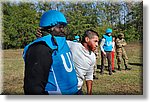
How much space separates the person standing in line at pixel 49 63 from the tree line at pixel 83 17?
1.21m

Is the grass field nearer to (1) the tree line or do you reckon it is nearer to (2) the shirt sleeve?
(1) the tree line

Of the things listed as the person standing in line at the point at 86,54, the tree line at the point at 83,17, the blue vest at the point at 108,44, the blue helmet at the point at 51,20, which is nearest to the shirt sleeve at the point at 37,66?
the blue helmet at the point at 51,20

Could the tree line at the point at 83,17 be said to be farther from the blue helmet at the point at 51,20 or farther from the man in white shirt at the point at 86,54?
the blue helmet at the point at 51,20

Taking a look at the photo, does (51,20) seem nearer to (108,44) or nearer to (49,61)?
(49,61)

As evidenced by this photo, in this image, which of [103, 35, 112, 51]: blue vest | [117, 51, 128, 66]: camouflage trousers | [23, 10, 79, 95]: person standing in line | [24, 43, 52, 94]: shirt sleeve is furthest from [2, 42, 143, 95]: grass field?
[24, 43, 52, 94]: shirt sleeve

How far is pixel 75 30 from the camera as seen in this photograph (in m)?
2.53

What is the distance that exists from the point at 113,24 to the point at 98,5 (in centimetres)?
21

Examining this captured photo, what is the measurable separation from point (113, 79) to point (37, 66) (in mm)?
1732

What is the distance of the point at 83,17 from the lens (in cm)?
257

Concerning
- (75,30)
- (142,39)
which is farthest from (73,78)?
(142,39)

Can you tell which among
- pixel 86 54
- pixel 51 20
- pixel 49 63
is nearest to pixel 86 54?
pixel 86 54

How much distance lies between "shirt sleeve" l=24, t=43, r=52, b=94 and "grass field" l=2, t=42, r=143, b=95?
1.57 m

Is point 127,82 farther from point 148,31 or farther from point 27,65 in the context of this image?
point 27,65

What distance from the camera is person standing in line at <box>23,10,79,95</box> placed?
39.2 inches
